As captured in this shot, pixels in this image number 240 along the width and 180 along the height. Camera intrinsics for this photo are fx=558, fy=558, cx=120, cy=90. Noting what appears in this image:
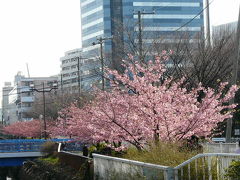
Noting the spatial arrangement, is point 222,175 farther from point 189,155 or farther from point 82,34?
point 82,34

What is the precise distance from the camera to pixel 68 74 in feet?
497

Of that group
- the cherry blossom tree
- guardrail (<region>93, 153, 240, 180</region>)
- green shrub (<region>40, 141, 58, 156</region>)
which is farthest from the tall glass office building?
guardrail (<region>93, 153, 240, 180</region>)

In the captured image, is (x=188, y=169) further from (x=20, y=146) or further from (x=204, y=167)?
(x=20, y=146)

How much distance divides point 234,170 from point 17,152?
1694 inches

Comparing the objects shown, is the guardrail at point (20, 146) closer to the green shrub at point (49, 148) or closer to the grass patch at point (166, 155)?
the green shrub at point (49, 148)

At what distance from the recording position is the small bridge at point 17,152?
173ft

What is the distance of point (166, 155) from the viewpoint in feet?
54.5

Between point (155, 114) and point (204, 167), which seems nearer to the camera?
point (204, 167)

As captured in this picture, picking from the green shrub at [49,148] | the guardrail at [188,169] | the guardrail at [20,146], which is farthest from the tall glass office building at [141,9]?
the guardrail at [188,169]

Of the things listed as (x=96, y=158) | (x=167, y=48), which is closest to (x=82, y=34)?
(x=167, y=48)

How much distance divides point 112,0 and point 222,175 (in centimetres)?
11404

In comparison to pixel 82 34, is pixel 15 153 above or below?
below

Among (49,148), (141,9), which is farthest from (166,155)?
(141,9)

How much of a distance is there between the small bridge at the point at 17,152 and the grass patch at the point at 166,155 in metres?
35.8
